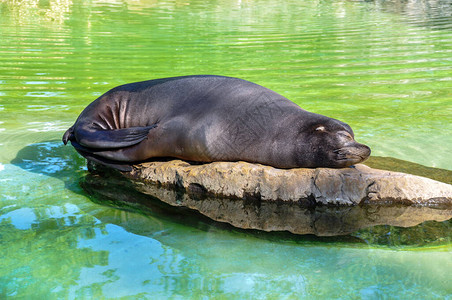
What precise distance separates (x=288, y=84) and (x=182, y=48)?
206 inches

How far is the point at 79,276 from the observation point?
297cm

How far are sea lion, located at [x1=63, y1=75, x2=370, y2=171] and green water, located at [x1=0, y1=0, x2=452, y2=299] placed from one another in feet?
1.50

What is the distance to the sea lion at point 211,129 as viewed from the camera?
4246 mm

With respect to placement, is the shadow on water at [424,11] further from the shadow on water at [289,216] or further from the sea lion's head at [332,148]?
the shadow on water at [289,216]

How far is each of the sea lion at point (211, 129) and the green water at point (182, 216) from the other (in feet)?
1.50

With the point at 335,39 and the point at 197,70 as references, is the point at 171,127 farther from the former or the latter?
the point at 335,39

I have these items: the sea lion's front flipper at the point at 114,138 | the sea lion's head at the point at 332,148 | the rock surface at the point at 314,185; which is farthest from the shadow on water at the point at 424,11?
the sea lion's front flipper at the point at 114,138

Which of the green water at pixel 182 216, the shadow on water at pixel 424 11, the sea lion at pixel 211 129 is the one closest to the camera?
the green water at pixel 182 216

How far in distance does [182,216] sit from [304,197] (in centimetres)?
88

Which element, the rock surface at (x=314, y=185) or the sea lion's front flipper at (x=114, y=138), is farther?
the sea lion's front flipper at (x=114, y=138)

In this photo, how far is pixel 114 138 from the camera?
4574 mm

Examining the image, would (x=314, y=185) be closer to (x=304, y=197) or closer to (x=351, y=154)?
(x=304, y=197)

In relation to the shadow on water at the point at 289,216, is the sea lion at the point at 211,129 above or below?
above

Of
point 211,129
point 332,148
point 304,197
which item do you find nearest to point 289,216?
point 304,197
